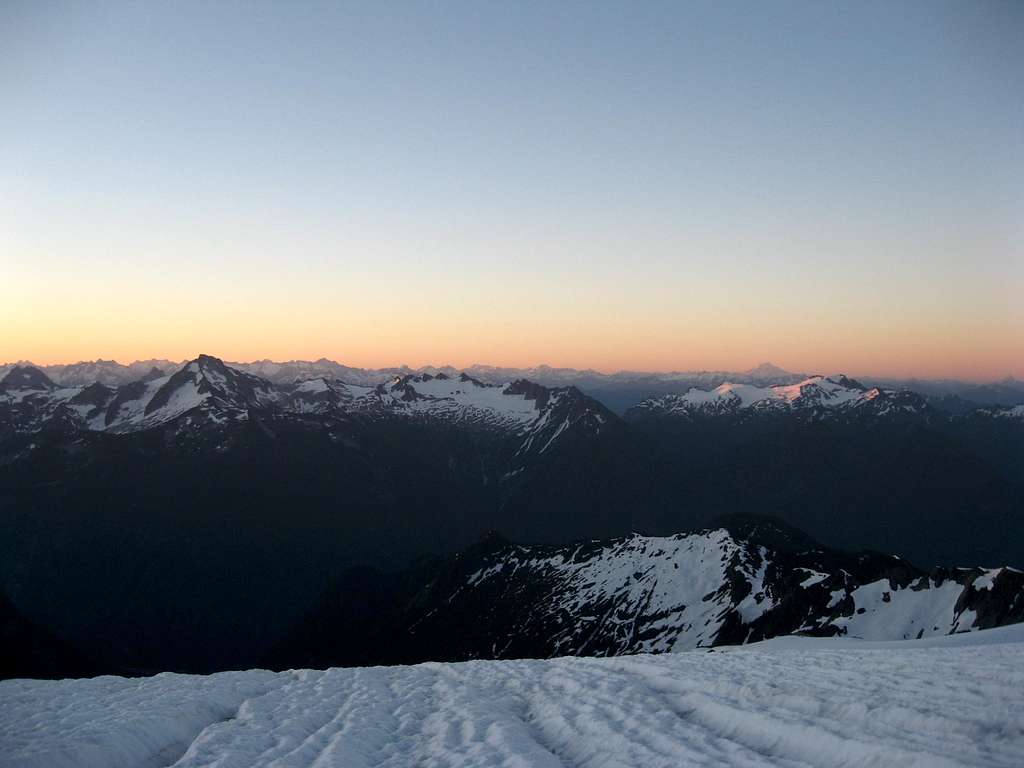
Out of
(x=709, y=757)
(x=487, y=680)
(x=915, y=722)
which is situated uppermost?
(x=915, y=722)

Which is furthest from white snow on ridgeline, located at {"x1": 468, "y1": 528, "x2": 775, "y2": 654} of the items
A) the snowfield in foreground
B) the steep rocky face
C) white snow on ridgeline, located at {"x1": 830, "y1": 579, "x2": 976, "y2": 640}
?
the snowfield in foreground

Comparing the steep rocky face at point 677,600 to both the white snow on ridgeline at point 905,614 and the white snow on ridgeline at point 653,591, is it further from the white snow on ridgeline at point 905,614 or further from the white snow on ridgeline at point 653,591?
the white snow on ridgeline at point 653,591

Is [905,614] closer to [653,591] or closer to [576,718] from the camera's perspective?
[653,591]

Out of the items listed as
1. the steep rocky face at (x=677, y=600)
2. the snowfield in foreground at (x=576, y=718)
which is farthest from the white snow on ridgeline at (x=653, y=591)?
the snowfield in foreground at (x=576, y=718)

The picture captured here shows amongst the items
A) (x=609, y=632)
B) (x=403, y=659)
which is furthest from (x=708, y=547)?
(x=403, y=659)

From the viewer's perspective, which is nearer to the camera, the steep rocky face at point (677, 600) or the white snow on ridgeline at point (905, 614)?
the white snow on ridgeline at point (905, 614)

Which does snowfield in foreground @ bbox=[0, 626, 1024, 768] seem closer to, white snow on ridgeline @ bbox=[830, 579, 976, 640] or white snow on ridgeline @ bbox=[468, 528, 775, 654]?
white snow on ridgeline @ bbox=[830, 579, 976, 640]

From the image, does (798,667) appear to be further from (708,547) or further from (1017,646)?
(708,547)
